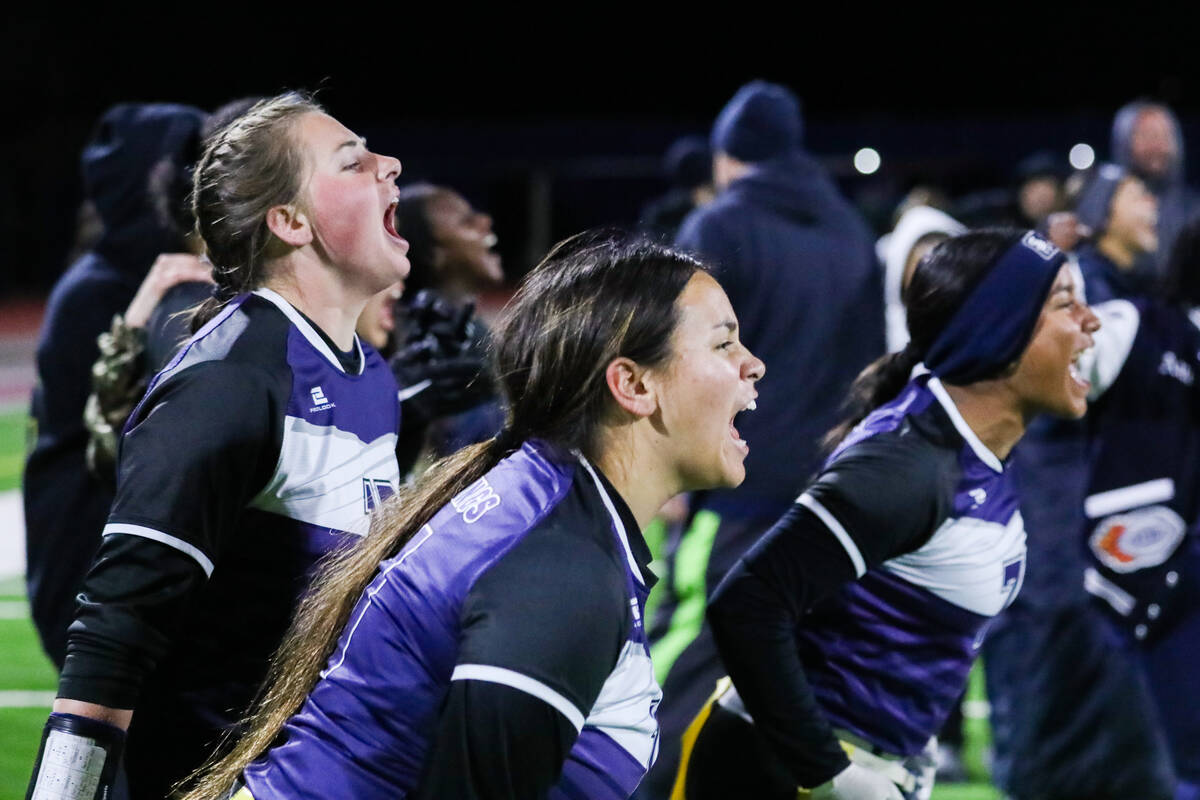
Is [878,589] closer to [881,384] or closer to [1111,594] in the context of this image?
[881,384]

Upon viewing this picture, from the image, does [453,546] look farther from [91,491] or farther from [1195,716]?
[1195,716]

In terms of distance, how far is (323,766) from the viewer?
1809mm

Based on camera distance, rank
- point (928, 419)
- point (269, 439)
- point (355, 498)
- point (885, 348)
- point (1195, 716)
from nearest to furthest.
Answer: point (269, 439)
point (355, 498)
point (928, 419)
point (1195, 716)
point (885, 348)

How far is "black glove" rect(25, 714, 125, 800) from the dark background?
22.4 meters

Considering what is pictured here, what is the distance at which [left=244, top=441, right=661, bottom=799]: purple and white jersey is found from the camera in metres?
1.64

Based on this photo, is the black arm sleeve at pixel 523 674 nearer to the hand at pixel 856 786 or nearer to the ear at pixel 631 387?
the ear at pixel 631 387

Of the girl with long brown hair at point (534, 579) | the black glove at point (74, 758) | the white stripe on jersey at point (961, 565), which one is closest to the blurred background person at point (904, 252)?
the white stripe on jersey at point (961, 565)

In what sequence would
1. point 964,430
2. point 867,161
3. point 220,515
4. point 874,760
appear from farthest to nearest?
point 867,161
point 964,430
point 874,760
point 220,515

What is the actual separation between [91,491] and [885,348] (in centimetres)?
271

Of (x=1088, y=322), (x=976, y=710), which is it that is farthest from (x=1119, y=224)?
(x=1088, y=322)

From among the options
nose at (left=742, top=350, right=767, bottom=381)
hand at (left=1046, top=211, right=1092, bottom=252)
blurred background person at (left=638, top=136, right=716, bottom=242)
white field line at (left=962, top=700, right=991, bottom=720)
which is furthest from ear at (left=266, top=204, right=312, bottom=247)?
blurred background person at (left=638, top=136, right=716, bottom=242)

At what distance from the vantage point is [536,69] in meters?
33.5

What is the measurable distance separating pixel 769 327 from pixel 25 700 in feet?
11.3

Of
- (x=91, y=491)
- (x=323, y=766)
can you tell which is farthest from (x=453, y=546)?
(x=91, y=491)
